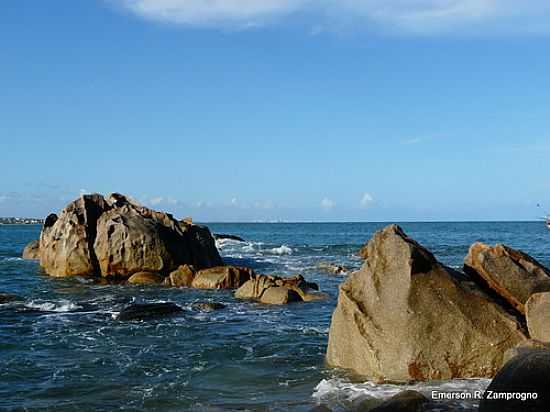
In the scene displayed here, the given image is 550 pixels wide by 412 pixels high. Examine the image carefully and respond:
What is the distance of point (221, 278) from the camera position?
30.1m

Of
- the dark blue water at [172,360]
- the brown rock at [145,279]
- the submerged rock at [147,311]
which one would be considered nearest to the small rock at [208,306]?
the dark blue water at [172,360]

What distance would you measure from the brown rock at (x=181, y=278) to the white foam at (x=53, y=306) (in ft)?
Result: 22.2

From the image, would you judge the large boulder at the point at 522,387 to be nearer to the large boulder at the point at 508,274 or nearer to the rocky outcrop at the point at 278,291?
the large boulder at the point at 508,274

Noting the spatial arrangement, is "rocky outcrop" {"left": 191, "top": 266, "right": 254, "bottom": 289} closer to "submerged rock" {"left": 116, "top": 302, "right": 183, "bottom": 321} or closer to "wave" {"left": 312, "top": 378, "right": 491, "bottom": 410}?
"submerged rock" {"left": 116, "top": 302, "right": 183, "bottom": 321}

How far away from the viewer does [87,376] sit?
13.6 meters

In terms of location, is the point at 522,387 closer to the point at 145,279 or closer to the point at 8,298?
the point at 8,298

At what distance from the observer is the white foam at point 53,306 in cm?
2333

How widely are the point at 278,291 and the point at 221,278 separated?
630cm

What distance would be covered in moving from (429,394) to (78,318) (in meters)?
14.0

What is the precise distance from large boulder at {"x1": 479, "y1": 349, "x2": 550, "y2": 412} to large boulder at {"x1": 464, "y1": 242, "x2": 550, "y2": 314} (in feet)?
17.6

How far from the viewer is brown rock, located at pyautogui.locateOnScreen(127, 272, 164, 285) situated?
32031 millimetres

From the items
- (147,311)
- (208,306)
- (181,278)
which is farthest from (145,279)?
(147,311)

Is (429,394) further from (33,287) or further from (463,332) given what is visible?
(33,287)

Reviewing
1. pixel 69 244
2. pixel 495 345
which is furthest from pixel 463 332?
pixel 69 244
